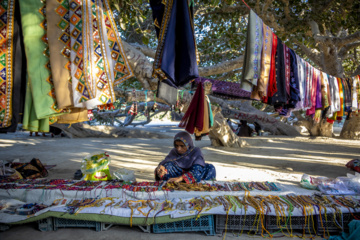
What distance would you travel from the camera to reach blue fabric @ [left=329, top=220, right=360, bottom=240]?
2.00 meters

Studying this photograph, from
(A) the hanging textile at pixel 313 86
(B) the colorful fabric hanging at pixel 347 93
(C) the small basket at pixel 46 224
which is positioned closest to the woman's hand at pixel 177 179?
(C) the small basket at pixel 46 224

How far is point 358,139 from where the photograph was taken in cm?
1082

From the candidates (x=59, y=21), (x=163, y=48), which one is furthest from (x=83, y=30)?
(x=163, y=48)

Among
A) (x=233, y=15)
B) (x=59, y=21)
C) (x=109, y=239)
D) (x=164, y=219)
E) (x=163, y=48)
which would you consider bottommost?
(x=109, y=239)

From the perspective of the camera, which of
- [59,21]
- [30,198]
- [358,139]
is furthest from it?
[358,139]

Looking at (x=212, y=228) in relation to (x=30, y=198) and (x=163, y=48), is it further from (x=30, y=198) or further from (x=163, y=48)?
(x=30, y=198)

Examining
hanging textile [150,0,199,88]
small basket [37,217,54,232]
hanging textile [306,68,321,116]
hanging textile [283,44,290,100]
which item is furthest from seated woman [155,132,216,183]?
hanging textile [306,68,321,116]

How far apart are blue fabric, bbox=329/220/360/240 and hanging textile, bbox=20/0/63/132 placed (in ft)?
9.45

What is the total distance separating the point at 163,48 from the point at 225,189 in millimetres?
1879

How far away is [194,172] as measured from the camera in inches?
125

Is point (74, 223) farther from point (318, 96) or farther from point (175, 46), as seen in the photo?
point (318, 96)

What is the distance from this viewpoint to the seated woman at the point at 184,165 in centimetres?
324

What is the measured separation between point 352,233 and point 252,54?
219 cm

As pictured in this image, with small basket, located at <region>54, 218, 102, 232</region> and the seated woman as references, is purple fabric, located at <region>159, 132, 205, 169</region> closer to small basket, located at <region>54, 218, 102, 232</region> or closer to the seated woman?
the seated woman
